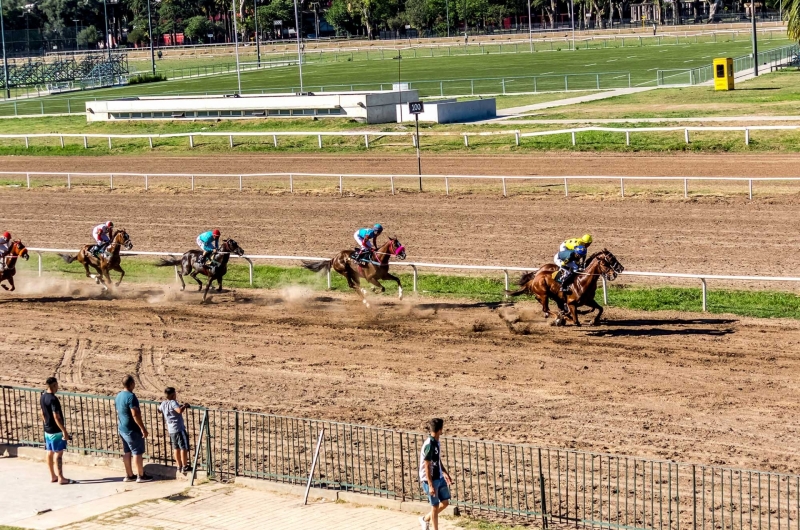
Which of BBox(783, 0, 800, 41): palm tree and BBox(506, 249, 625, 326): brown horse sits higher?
BBox(783, 0, 800, 41): palm tree

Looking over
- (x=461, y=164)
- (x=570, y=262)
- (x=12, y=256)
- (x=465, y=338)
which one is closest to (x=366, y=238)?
(x=465, y=338)

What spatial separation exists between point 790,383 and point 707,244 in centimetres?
867

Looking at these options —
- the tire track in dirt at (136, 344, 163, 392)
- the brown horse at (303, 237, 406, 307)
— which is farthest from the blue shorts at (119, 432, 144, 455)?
the brown horse at (303, 237, 406, 307)

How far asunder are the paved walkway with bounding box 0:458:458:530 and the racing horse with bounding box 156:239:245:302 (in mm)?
9071

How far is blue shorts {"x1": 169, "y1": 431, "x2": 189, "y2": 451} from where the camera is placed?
13148 mm

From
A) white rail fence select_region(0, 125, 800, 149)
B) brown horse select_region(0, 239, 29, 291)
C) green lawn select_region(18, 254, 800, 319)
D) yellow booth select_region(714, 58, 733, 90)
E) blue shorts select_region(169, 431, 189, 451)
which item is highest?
yellow booth select_region(714, 58, 733, 90)

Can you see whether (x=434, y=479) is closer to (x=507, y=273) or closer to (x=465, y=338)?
(x=465, y=338)

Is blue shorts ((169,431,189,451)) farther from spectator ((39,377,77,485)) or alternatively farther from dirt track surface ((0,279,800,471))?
dirt track surface ((0,279,800,471))

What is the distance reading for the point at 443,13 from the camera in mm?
128750

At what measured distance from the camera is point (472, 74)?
71.6 m

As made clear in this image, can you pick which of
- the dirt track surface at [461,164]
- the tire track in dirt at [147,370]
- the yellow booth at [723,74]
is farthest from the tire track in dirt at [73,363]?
the yellow booth at [723,74]

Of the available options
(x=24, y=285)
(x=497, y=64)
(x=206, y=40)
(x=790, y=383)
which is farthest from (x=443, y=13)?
(x=790, y=383)

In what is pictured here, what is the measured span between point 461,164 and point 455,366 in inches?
732

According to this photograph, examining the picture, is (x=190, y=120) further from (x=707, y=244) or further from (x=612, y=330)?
(x=612, y=330)
